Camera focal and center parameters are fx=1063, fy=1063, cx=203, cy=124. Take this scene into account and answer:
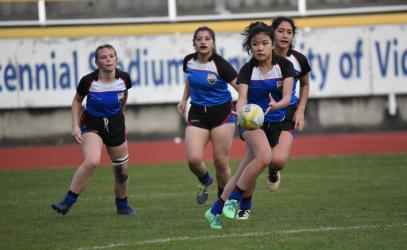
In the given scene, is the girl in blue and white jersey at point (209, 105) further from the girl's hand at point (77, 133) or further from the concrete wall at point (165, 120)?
the concrete wall at point (165, 120)

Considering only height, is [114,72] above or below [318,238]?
above

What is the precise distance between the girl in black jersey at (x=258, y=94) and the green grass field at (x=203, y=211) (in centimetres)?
27

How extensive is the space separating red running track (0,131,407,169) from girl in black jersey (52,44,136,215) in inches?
309

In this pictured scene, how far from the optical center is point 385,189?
1409 centimetres

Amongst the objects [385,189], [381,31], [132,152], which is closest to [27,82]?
[132,152]

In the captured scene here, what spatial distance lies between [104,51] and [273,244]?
345 cm

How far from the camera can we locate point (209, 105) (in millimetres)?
12492

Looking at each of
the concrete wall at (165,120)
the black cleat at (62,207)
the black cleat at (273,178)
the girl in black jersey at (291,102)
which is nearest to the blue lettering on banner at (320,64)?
the concrete wall at (165,120)

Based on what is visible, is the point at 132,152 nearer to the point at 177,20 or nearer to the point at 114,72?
the point at 177,20

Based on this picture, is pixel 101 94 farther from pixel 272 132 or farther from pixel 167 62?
pixel 167 62

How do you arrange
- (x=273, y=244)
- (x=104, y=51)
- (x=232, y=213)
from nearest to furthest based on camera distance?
(x=273, y=244), (x=232, y=213), (x=104, y=51)

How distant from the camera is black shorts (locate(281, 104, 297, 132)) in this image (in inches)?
440

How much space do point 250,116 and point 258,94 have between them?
0.64m

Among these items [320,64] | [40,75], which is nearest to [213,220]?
[320,64]
